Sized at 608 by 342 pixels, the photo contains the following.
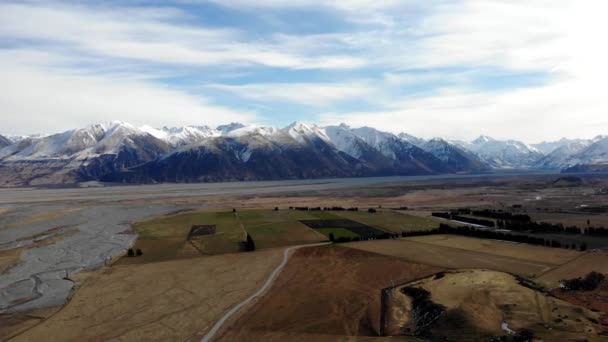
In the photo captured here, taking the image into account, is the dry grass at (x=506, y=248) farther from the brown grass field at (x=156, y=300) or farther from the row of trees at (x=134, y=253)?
the row of trees at (x=134, y=253)

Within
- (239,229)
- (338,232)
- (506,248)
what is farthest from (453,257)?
(239,229)

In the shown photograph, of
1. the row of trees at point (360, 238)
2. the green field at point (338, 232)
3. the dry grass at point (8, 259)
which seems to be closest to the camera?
the dry grass at point (8, 259)

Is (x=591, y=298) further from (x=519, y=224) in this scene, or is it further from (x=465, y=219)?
(x=465, y=219)

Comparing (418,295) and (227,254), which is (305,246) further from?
(418,295)

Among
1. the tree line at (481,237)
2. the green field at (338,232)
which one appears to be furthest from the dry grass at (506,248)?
the green field at (338,232)

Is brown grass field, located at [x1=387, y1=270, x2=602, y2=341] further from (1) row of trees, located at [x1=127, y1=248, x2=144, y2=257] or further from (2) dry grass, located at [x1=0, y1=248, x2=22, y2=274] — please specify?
(2) dry grass, located at [x1=0, y1=248, x2=22, y2=274]

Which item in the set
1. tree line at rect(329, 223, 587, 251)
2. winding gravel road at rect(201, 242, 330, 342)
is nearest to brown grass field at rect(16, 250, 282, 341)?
winding gravel road at rect(201, 242, 330, 342)
